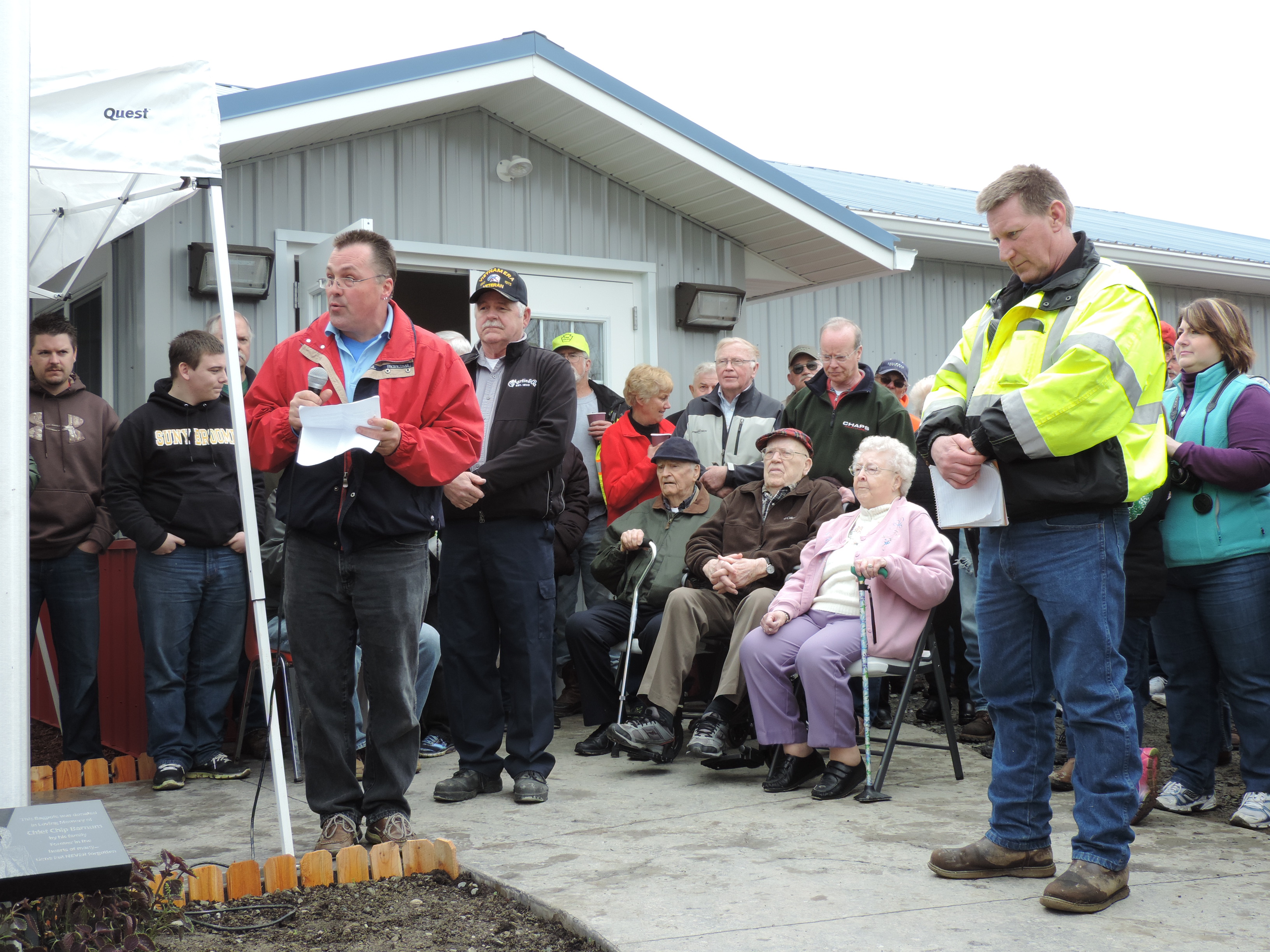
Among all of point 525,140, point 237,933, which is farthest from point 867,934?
point 525,140

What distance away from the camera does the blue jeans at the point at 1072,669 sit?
314cm

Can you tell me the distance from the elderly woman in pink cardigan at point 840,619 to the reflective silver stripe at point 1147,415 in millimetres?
1679

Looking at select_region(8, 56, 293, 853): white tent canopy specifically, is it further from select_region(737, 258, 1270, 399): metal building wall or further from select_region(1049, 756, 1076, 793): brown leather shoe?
select_region(737, 258, 1270, 399): metal building wall

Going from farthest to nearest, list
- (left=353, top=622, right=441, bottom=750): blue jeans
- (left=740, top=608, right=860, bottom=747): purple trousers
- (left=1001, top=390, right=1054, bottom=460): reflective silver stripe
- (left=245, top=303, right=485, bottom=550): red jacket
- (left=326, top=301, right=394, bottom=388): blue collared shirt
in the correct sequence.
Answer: (left=353, top=622, right=441, bottom=750): blue jeans → (left=740, top=608, right=860, bottom=747): purple trousers → (left=326, top=301, right=394, bottom=388): blue collared shirt → (left=245, top=303, right=485, bottom=550): red jacket → (left=1001, top=390, right=1054, bottom=460): reflective silver stripe

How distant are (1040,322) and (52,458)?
444 cm

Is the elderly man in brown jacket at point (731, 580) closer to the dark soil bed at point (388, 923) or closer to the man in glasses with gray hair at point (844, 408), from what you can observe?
the man in glasses with gray hair at point (844, 408)

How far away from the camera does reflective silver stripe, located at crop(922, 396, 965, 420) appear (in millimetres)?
3469

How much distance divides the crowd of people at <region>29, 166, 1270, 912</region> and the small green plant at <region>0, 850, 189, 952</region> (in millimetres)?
694

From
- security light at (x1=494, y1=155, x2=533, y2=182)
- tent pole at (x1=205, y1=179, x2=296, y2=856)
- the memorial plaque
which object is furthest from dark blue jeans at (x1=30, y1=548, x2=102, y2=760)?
security light at (x1=494, y1=155, x2=533, y2=182)

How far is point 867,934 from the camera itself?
2.94 metres

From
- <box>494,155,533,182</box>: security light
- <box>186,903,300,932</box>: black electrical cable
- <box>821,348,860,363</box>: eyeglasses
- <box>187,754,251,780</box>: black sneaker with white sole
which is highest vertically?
<box>494,155,533,182</box>: security light

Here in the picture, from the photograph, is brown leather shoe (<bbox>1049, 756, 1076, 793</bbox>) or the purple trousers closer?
brown leather shoe (<bbox>1049, 756, 1076, 793</bbox>)

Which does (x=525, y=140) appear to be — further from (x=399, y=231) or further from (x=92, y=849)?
(x=92, y=849)

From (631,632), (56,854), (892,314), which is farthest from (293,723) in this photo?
(892,314)
